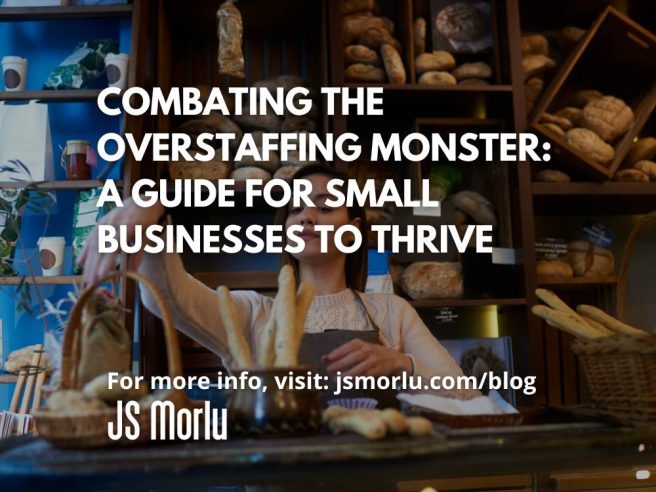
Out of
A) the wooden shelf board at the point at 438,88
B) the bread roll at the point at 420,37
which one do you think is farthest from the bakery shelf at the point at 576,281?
the bread roll at the point at 420,37

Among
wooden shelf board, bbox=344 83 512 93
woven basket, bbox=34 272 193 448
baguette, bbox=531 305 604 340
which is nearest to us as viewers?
woven basket, bbox=34 272 193 448

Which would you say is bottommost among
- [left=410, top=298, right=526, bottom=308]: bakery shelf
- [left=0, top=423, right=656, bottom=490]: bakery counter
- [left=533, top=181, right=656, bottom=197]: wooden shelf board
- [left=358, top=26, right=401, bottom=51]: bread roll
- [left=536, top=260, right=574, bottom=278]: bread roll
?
[left=0, top=423, right=656, bottom=490]: bakery counter

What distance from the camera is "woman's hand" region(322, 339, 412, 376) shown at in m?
1.54

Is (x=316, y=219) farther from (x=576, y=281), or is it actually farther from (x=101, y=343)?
(x=576, y=281)

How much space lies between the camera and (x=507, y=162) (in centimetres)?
294

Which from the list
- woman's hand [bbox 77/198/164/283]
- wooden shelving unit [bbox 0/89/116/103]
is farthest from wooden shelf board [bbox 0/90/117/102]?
woman's hand [bbox 77/198/164/283]

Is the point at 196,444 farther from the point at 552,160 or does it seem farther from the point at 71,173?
the point at 552,160

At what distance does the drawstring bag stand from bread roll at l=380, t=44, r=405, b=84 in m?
1.92

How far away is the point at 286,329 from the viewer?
1.11 metres

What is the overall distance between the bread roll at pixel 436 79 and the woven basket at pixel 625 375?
1.74 m

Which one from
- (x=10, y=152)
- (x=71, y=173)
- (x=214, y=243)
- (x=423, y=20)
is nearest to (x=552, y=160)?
(x=423, y=20)

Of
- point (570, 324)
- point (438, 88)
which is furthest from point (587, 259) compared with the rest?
point (570, 324)

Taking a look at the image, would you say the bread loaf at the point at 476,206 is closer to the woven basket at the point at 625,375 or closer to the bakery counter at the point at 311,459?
the woven basket at the point at 625,375

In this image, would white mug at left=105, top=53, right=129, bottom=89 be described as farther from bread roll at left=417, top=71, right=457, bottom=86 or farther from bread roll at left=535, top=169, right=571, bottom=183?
bread roll at left=535, top=169, right=571, bottom=183
